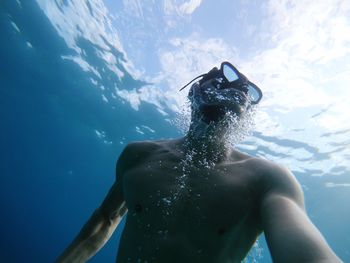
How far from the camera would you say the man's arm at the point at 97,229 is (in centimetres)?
246

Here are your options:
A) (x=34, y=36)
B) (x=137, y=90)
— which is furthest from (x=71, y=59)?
(x=137, y=90)

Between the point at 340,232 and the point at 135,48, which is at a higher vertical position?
the point at 340,232

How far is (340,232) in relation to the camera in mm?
46344

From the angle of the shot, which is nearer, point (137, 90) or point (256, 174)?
point (256, 174)

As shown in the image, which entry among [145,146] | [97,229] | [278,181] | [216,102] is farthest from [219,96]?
[97,229]

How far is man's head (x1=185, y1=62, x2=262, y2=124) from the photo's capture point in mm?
2680

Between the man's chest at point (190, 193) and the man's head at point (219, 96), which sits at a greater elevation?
the man's head at point (219, 96)

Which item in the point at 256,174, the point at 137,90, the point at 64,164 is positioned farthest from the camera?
the point at 64,164

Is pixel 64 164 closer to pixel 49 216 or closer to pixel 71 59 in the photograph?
pixel 71 59

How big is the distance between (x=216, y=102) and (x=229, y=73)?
2.66 ft

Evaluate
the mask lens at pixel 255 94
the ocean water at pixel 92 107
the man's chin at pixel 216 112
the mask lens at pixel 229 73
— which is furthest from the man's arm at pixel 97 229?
the ocean water at pixel 92 107

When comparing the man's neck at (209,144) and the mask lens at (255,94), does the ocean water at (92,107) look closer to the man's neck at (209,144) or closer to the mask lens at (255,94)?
the mask lens at (255,94)

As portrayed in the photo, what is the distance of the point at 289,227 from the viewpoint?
144 cm

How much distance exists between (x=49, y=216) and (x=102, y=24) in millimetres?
117899
